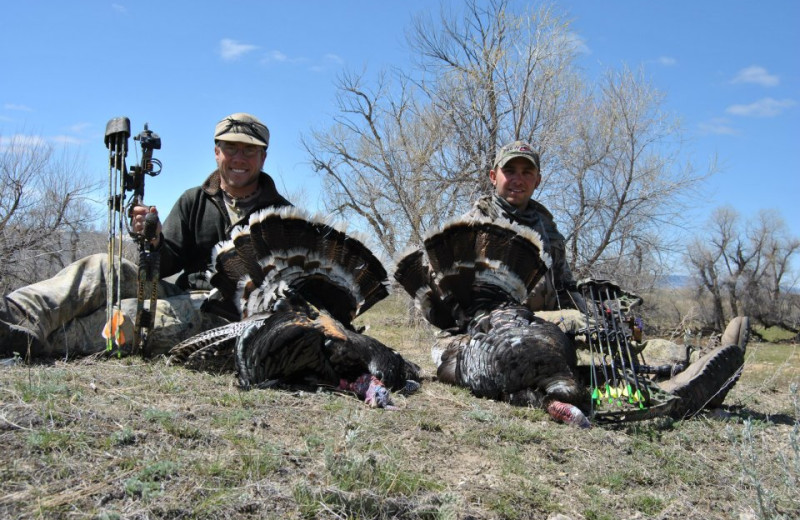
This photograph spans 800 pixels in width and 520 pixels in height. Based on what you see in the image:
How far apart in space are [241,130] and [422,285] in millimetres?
1955

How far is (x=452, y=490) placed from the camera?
9.04 ft

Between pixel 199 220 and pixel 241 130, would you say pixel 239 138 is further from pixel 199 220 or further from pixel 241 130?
pixel 199 220

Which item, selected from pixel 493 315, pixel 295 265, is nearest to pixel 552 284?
pixel 493 315

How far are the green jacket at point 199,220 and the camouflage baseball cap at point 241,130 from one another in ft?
1.42

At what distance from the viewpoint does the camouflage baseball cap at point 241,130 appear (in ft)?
17.1

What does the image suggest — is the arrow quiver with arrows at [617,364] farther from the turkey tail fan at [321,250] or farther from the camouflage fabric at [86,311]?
the camouflage fabric at [86,311]

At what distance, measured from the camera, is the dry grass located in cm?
244

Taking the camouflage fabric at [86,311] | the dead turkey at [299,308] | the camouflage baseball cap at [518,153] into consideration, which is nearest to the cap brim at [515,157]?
the camouflage baseball cap at [518,153]

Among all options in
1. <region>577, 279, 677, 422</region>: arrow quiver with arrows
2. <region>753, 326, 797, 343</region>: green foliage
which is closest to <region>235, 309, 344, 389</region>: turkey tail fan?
<region>577, 279, 677, 422</region>: arrow quiver with arrows

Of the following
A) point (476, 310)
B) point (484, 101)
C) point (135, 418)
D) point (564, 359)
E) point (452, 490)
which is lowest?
point (452, 490)

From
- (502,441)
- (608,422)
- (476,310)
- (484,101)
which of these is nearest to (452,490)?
(502,441)

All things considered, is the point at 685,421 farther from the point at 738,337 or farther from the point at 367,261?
the point at 367,261

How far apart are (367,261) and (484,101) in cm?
817

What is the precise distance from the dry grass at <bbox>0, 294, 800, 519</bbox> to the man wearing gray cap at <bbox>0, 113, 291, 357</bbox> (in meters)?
0.52
